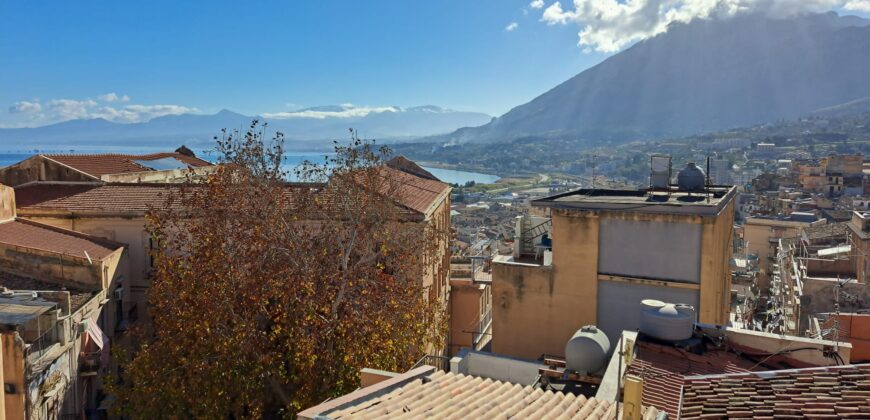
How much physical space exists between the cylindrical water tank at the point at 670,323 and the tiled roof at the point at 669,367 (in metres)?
0.29

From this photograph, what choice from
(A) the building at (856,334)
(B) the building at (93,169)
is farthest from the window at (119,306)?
Answer: (A) the building at (856,334)

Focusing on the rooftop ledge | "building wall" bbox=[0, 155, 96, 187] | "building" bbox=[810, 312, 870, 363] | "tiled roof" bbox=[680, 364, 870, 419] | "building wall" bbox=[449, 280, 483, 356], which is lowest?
"building wall" bbox=[449, 280, 483, 356]

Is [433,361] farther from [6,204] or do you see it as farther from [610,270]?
[6,204]

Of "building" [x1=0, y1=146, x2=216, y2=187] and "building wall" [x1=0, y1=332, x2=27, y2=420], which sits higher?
"building" [x1=0, y1=146, x2=216, y2=187]

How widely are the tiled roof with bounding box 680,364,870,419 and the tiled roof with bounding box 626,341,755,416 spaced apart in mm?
785

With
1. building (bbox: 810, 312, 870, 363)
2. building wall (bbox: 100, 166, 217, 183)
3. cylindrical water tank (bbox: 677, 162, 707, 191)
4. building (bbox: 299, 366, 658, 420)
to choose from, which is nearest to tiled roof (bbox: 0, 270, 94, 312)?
building wall (bbox: 100, 166, 217, 183)

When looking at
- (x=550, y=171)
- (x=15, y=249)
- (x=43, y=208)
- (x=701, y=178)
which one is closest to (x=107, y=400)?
(x=15, y=249)

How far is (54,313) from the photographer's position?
13.5 metres

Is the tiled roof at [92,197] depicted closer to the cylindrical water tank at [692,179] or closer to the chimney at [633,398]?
the cylindrical water tank at [692,179]

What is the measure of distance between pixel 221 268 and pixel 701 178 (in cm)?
1180

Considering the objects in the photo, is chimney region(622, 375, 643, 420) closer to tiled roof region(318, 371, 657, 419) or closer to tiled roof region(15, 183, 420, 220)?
tiled roof region(318, 371, 657, 419)

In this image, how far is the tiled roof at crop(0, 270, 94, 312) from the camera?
1573 centimetres

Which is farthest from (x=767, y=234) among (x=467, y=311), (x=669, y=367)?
(x=669, y=367)

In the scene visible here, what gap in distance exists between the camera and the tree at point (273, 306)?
40.4 feet
